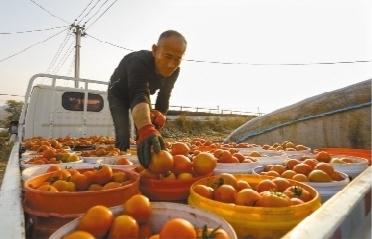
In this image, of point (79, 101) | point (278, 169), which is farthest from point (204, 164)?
point (79, 101)

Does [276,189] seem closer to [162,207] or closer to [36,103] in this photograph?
[162,207]

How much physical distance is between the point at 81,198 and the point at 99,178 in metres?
0.41

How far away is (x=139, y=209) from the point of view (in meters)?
1.69

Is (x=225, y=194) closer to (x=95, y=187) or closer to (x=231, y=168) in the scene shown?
(x=95, y=187)

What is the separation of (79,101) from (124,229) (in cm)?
776

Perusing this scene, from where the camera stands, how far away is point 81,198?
6.01 feet

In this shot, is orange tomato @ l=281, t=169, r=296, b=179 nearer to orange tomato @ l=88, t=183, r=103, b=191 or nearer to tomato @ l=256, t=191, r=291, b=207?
tomato @ l=256, t=191, r=291, b=207

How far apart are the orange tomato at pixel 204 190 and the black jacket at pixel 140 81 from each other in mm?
1253

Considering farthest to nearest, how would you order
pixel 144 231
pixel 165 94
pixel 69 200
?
1. pixel 165 94
2. pixel 69 200
3. pixel 144 231

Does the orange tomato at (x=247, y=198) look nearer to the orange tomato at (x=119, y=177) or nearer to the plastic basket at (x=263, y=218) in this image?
the plastic basket at (x=263, y=218)

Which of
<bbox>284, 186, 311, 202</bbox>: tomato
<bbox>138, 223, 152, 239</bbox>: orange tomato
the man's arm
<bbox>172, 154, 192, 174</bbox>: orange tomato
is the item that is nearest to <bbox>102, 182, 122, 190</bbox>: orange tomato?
<bbox>138, 223, 152, 239</bbox>: orange tomato

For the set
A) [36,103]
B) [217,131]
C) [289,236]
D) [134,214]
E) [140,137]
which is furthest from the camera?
[217,131]

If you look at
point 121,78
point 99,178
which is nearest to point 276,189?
point 99,178

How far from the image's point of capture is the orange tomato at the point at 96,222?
1514 mm
